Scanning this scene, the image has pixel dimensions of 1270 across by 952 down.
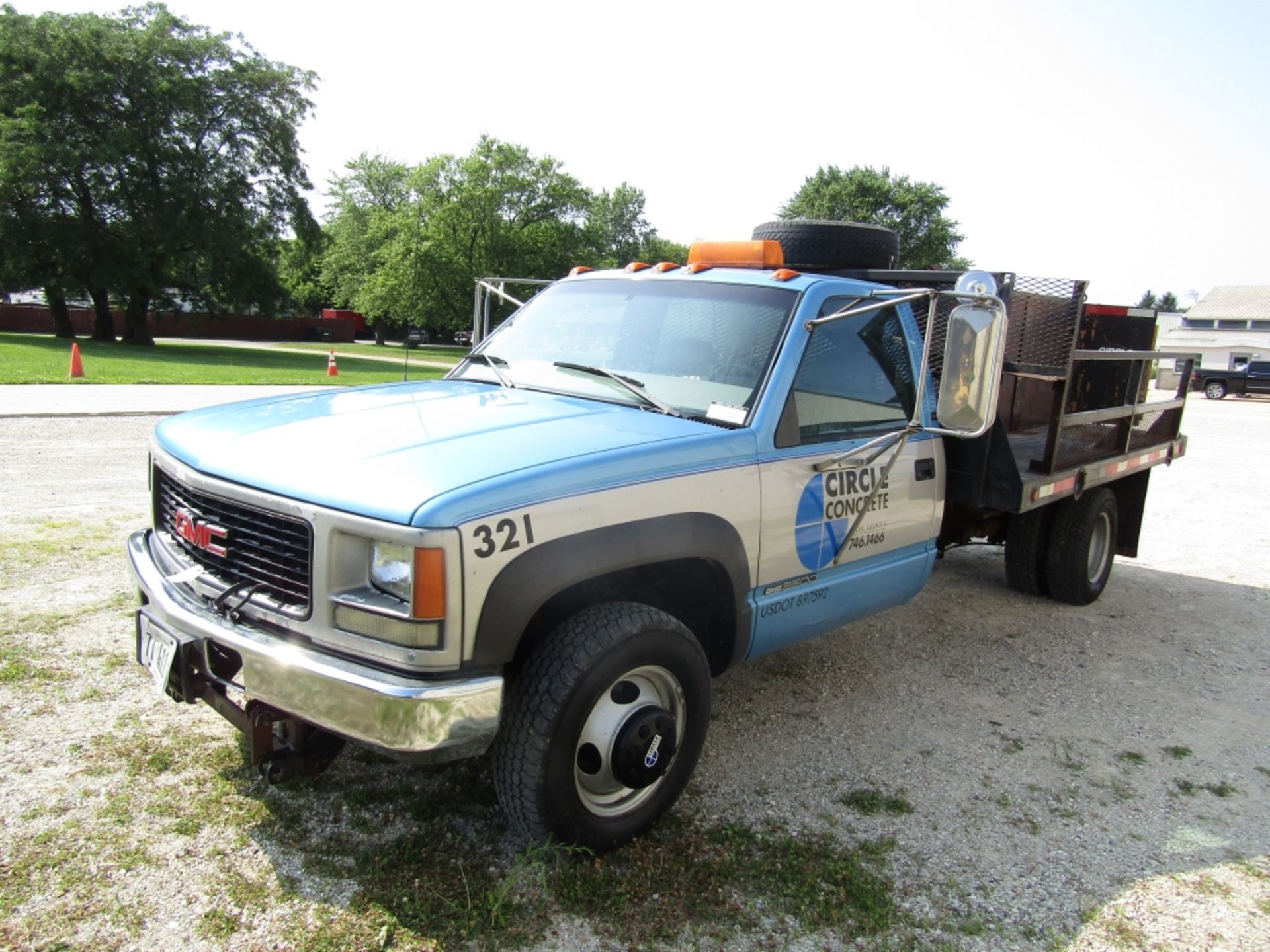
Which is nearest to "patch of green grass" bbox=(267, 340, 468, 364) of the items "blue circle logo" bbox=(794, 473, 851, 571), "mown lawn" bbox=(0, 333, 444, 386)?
"mown lawn" bbox=(0, 333, 444, 386)

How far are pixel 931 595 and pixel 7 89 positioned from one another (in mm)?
37150

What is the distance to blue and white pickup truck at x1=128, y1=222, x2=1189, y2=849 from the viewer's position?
261cm

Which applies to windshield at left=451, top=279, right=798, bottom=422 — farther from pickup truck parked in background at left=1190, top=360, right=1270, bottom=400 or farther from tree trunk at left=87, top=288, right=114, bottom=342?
tree trunk at left=87, top=288, right=114, bottom=342

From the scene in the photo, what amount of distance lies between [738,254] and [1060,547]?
10.7ft

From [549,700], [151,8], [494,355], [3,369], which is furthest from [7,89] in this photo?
[549,700]

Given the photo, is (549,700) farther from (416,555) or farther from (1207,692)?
(1207,692)

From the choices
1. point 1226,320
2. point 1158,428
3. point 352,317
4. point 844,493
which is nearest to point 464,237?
point 352,317

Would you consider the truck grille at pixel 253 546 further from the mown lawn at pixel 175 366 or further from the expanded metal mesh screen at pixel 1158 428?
the mown lawn at pixel 175 366

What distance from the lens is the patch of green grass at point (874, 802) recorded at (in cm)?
352

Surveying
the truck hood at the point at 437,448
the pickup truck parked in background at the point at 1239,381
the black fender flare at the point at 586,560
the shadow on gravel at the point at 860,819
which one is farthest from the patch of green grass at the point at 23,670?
the pickup truck parked in background at the point at 1239,381

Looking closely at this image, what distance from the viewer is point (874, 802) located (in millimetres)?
3572

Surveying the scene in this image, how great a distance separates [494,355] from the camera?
4449mm

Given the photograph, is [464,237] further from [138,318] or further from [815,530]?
[815,530]

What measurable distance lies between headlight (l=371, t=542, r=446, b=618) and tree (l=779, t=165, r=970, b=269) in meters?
60.8
